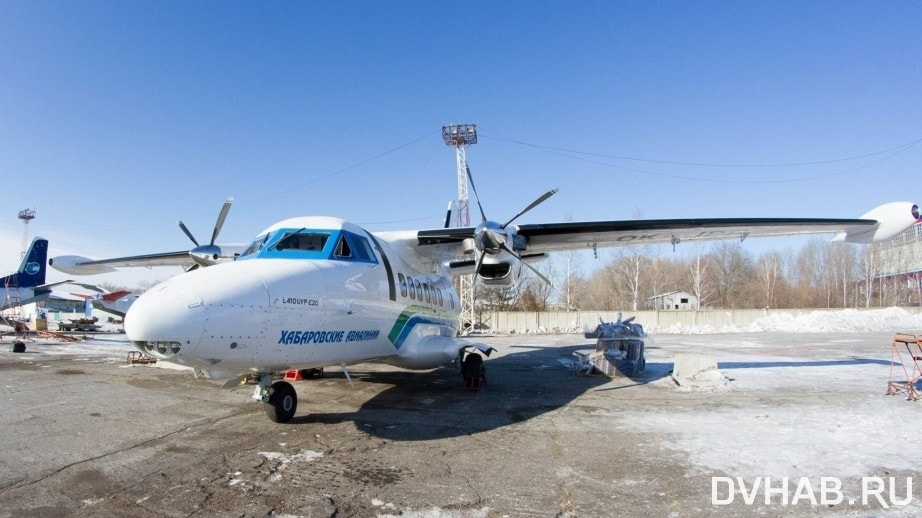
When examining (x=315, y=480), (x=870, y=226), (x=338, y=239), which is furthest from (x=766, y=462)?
(x=870, y=226)

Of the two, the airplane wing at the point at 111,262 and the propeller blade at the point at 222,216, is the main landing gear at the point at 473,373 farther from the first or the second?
the airplane wing at the point at 111,262

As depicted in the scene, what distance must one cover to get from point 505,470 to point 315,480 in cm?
191

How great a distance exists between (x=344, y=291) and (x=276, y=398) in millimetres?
1798

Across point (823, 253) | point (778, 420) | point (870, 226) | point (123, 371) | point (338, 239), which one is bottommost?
point (123, 371)

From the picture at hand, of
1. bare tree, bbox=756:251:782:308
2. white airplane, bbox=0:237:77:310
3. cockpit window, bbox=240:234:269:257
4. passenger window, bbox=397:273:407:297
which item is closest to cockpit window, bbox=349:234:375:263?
passenger window, bbox=397:273:407:297

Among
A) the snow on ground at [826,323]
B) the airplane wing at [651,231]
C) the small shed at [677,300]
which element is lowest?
the snow on ground at [826,323]

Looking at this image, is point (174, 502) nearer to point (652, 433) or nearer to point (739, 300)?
point (652, 433)

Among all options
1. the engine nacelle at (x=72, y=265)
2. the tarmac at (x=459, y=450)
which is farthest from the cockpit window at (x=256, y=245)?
the engine nacelle at (x=72, y=265)

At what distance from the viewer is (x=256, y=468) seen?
17.4 feet

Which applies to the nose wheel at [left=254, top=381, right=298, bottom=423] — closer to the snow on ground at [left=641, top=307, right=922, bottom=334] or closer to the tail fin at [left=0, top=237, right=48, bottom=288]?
the tail fin at [left=0, top=237, right=48, bottom=288]

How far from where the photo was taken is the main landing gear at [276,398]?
712cm

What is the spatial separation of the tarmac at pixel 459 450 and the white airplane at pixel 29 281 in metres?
23.3

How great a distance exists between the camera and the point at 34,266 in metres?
29.8

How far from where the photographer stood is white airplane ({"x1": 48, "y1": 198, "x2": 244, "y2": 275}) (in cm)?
1238
